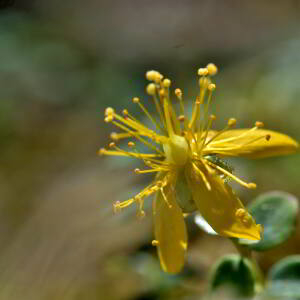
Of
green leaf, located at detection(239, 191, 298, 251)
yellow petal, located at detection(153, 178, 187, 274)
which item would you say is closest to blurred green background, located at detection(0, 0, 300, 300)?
green leaf, located at detection(239, 191, 298, 251)

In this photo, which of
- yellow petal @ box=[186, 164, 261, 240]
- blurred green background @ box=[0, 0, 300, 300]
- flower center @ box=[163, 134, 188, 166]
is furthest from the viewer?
blurred green background @ box=[0, 0, 300, 300]

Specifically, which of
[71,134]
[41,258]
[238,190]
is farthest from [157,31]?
[41,258]

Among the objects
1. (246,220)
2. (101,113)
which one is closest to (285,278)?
(246,220)

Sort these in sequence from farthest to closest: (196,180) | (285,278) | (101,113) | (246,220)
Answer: (101,113) < (285,278) < (196,180) < (246,220)

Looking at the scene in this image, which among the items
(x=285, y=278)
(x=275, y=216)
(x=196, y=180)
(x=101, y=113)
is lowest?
(x=285, y=278)

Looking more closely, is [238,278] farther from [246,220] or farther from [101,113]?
[101,113]

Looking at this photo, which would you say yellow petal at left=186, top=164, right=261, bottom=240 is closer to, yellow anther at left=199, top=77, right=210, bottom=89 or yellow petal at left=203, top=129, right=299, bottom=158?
yellow petal at left=203, top=129, right=299, bottom=158

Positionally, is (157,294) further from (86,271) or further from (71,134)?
(71,134)
